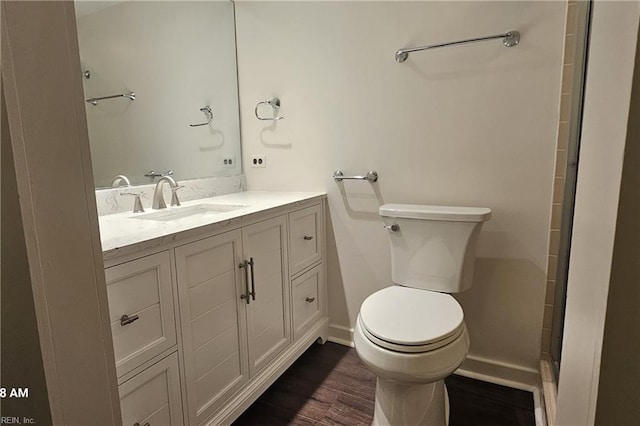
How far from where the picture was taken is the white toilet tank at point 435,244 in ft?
5.19

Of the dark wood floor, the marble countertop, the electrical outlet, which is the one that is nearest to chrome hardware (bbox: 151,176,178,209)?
the marble countertop

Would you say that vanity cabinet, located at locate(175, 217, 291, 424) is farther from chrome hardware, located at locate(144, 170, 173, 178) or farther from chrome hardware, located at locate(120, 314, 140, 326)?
chrome hardware, located at locate(144, 170, 173, 178)

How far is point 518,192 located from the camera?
1.65m

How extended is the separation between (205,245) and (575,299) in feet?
3.54

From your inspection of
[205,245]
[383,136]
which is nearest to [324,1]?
[383,136]

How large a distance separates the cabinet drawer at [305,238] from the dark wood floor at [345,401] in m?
0.54

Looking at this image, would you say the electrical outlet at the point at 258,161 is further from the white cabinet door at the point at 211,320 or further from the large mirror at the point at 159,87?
the white cabinet door at the point at 211,320

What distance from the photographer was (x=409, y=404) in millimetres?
1350

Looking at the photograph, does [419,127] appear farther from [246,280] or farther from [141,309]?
[141,309]

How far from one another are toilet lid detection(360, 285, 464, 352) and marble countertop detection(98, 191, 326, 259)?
63 centimetres

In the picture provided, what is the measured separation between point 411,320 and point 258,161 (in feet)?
4.57

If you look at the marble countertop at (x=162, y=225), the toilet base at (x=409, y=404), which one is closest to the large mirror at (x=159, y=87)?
the marble countertop at (x=162, y=225)

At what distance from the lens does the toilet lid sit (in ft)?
4.01

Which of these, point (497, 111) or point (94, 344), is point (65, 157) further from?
point (497, 111)
